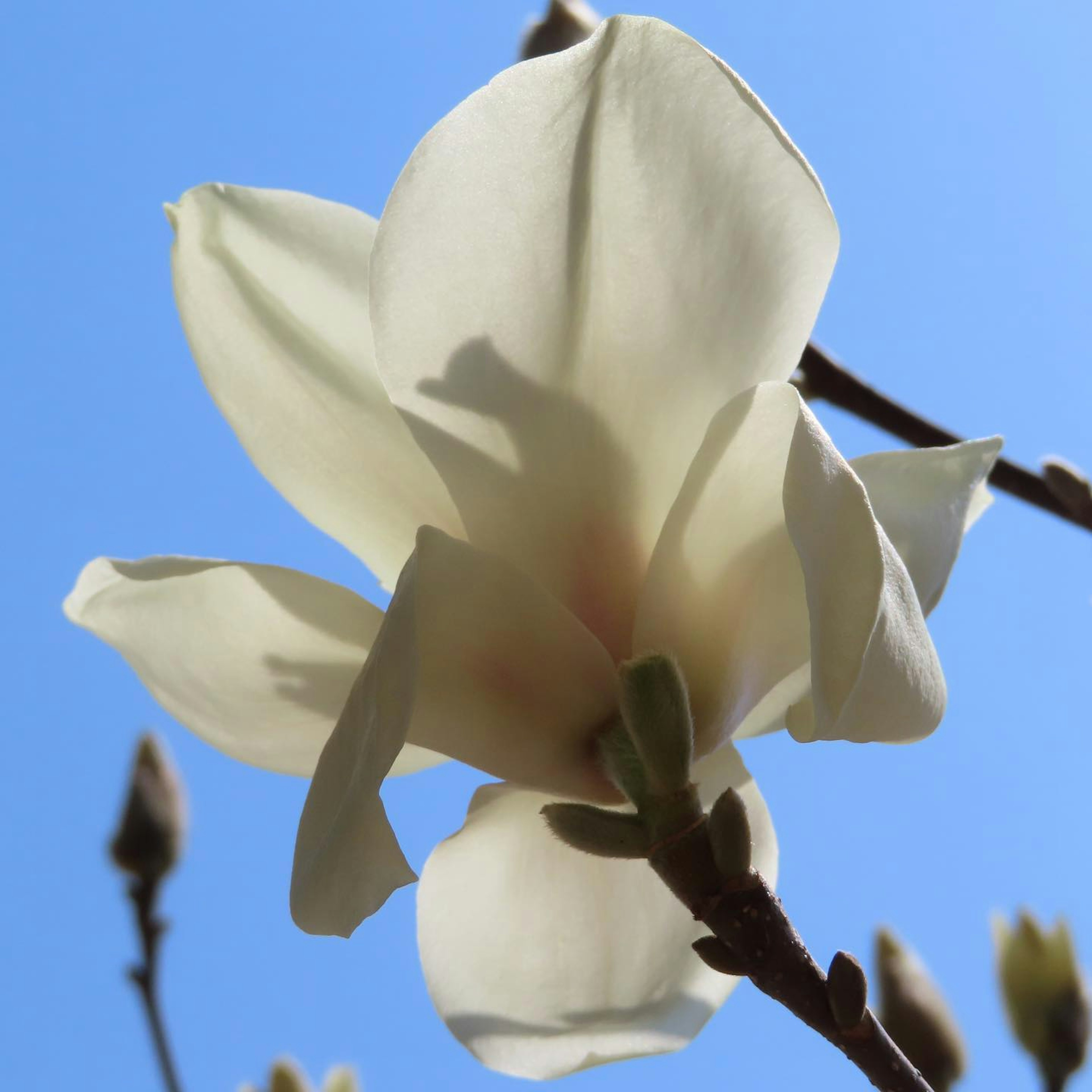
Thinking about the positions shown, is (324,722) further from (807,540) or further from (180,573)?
(807,540)

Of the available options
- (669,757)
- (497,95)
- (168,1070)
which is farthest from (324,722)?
(168,1070)

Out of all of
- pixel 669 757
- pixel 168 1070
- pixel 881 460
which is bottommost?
pixel 168 1070

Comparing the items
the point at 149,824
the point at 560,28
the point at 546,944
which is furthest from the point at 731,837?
the point at 149,824

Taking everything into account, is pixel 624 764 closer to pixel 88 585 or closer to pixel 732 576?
pixel 732 576

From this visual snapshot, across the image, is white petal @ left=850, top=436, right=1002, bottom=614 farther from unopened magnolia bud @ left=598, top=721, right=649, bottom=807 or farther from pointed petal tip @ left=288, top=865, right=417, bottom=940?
pointed petal tip @ left=288, top=865, right=417, bottom=940

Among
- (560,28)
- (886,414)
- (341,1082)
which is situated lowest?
(341,1082)
